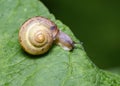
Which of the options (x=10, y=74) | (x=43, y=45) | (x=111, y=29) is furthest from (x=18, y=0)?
(x=111, y=29)

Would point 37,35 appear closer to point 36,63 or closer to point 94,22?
point 36,63

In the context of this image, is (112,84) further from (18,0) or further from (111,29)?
(111,29)

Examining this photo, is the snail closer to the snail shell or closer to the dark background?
the snail shell

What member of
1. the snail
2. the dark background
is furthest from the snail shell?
the dark background

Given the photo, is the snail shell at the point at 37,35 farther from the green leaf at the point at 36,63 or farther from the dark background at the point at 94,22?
the dark background at the point at 94,22

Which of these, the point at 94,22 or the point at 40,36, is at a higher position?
the point at 40,36

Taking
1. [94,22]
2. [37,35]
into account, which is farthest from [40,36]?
[94,22]
